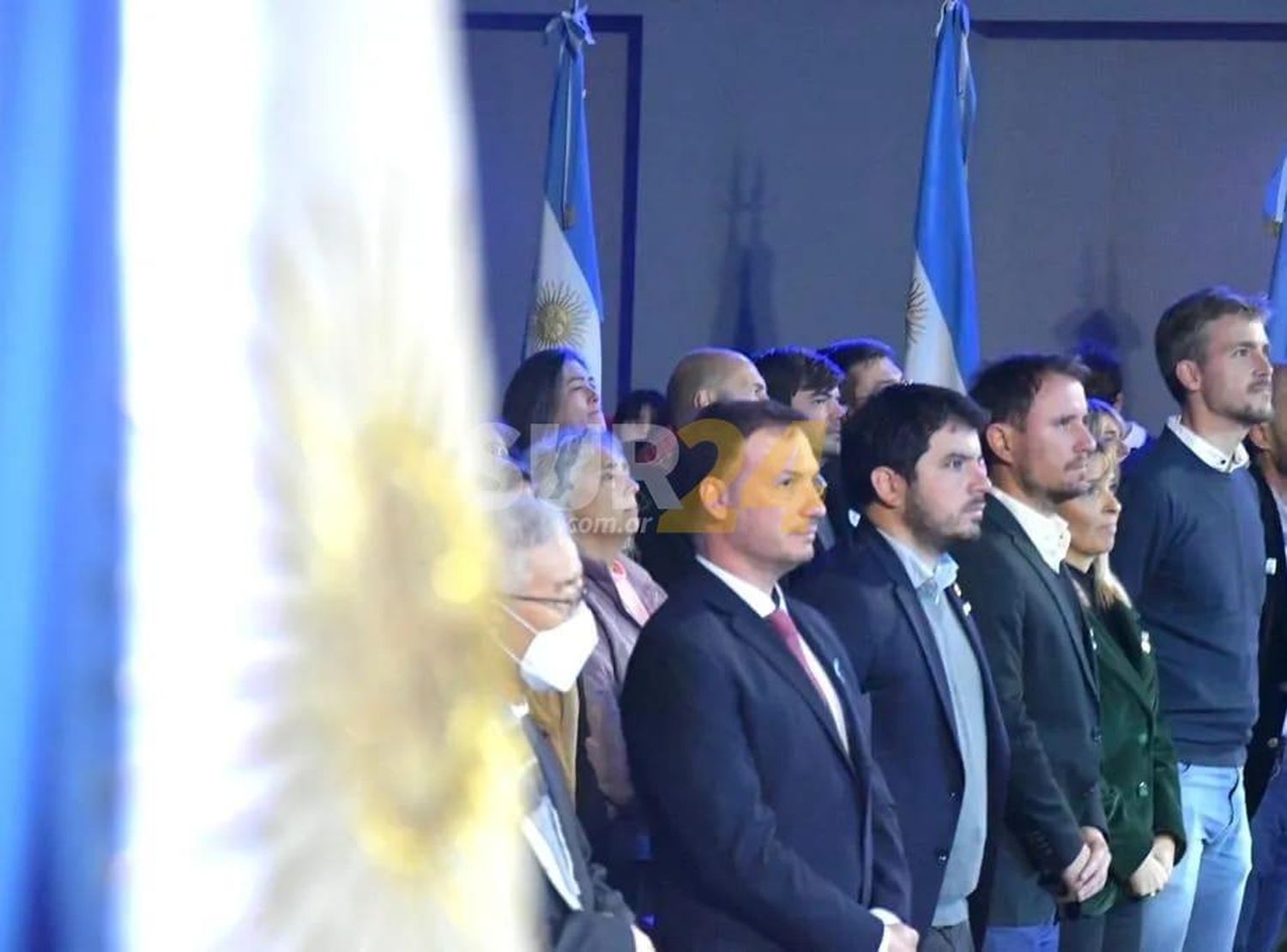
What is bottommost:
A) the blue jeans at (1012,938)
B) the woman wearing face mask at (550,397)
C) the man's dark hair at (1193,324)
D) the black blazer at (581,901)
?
the blue jeans at (1012,938)

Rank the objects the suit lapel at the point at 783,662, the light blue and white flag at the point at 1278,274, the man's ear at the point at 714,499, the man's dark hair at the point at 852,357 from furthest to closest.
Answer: the light blue and white flag at the point at 1278,274
the man's dark hair at the point at 852,357
the man's ear at the point at 714,499
the suit lapel at the point at 783,662

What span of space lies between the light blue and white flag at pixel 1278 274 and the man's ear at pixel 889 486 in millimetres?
2024

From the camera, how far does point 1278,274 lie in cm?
495

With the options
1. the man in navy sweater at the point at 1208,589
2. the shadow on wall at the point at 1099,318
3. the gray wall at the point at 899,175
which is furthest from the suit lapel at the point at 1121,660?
the shadow on wall at the point at 1099,318

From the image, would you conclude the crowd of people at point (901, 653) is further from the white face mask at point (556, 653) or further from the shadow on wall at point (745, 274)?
the shadow on wall at point (745, 274)

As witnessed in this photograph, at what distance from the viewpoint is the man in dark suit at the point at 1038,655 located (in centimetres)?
293

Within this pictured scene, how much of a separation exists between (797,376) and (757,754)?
1.51m

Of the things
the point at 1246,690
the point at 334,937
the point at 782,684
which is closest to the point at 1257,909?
the point at 1246,690

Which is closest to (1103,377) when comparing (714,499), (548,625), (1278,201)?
(1278,201)

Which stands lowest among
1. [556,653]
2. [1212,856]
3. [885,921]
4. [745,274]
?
[1212,856]

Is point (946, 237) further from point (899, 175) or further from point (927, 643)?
point (927, 643)

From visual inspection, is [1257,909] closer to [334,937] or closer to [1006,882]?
[1006,882]

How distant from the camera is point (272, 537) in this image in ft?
2.24

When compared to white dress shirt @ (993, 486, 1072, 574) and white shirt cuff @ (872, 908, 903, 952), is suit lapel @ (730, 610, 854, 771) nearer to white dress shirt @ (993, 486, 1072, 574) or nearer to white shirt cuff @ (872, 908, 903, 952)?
white shirt cuff @ (872, 908, 903, 952)
